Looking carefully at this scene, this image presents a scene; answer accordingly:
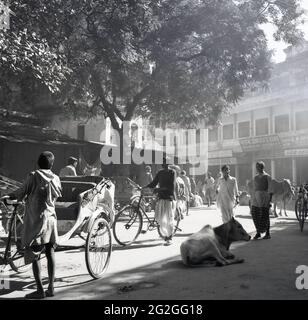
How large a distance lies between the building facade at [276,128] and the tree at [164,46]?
40.8 ft

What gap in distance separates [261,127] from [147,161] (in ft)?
39.3

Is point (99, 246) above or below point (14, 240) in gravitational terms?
below

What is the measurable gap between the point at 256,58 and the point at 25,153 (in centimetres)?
1182

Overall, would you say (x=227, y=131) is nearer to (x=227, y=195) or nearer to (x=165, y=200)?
(x=227, y=195)

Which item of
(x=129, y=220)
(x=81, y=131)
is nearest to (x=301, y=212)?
(x=129, y=220)

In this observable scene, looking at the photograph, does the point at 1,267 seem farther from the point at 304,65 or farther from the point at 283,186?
the point at 304,65

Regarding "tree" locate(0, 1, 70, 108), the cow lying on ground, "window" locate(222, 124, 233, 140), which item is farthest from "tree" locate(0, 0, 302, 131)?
"window" locate(222, 124, 233, 140)

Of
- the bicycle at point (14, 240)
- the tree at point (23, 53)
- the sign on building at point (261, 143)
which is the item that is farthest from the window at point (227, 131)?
the bicycle at point (14, 240)

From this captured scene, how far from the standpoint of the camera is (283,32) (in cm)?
1688

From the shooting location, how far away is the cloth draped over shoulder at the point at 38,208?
4.48 metres

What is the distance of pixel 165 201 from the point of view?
8.78 metres

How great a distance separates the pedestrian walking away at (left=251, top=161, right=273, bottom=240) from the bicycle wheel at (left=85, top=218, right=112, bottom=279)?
4666 millimetres
